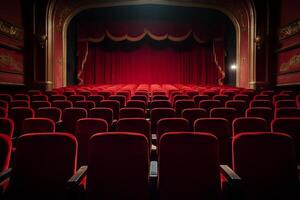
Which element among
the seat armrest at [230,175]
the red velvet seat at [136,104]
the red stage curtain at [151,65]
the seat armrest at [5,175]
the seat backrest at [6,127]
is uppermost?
the red stage curtain at [151,65]

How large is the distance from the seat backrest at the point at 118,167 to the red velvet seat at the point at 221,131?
87cm

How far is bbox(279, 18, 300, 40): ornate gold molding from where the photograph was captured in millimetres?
6336

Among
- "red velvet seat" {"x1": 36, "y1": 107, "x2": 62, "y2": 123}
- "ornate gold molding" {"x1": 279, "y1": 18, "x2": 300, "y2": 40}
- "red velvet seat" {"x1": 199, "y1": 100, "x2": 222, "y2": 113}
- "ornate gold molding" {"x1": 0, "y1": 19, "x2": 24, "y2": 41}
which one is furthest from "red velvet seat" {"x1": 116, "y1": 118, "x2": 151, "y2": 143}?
"ornate gold molding" {"x1": 279, "y1": 18, "x2": 300, "y2": 40}

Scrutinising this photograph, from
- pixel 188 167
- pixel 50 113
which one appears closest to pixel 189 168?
pixel 188 167

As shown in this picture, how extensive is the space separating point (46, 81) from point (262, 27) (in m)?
6.19

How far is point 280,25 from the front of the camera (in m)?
7.30

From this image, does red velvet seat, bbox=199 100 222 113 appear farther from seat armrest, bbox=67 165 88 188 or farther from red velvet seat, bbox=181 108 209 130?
seat armrest, bbox=67 165 88 188

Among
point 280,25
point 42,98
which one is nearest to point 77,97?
point 42,98

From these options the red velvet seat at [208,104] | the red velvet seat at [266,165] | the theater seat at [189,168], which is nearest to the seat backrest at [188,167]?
the theater seat at [189,168]

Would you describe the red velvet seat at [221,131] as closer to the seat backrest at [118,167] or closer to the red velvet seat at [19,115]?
the seat backrest at [118,167]

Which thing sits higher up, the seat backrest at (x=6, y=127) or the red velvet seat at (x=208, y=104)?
the red velvet seat at (x=208, y=104)

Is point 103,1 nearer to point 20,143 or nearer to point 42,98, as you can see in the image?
point 42,98

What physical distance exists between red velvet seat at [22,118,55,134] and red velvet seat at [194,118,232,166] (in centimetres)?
119

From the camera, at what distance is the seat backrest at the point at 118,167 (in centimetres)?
140
